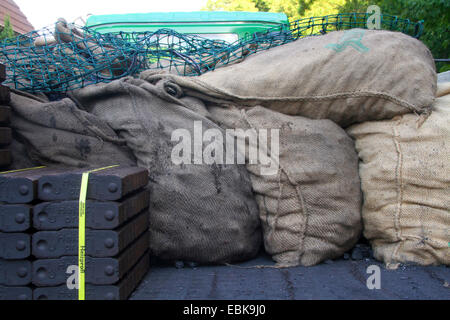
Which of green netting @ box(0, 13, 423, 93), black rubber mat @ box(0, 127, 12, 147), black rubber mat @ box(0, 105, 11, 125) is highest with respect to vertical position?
green netting @ box(0, 13, 423, 93)

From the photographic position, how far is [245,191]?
190 cm

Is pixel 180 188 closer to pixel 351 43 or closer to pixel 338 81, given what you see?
pixel 338 81

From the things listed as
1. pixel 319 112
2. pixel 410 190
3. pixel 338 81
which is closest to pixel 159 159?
pixel 319 112

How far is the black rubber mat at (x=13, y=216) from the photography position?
1454 mm

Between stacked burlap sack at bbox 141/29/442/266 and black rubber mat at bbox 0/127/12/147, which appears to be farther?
stacked burlap sack at bbox 141/29/442/266

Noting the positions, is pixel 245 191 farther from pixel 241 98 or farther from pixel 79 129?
pixel 79 129

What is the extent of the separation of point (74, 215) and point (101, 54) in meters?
1.00

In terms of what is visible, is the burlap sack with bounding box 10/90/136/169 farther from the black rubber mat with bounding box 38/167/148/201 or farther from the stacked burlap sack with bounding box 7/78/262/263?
the black rubber mat with bounding box 38/167/148/201

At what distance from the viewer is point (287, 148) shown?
74.9 inches

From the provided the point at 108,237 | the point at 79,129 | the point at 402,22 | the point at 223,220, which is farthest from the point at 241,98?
the point at 402,22

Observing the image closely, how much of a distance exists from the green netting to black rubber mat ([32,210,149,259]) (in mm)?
856

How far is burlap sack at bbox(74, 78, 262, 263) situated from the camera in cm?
181

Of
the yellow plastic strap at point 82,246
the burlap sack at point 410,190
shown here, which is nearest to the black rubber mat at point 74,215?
the yellow plastic strap at point 82,246
